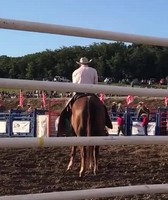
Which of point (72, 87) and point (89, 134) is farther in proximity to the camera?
point (89, 134)

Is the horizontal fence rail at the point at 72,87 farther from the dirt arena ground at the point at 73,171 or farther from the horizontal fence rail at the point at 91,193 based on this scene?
the dirt arena ground at the point at 73,171

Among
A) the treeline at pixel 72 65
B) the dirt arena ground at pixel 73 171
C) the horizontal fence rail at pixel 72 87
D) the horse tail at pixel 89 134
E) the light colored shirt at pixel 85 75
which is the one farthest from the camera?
the treeline at pixel 72 65

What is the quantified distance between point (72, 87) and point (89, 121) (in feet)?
19.1

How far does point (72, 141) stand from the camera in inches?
103

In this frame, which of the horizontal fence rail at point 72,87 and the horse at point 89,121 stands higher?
the horizontal fence rail at point 72,87

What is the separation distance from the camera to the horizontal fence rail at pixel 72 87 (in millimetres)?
2455

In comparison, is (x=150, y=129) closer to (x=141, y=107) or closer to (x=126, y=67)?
(x=141, y=107)

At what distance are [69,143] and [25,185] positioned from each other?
451 cm

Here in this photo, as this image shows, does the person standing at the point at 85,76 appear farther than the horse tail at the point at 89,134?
Yes

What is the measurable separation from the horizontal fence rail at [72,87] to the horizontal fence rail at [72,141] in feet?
0.86

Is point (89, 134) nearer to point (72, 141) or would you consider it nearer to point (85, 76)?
point (85, 76)

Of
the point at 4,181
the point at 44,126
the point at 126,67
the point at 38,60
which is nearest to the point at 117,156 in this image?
the point at 4,181

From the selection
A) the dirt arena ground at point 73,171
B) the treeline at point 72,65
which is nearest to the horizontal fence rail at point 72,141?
the dirt arena ground at point 73,171

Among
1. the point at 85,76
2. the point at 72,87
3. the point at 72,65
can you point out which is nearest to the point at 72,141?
the point at 72,87
